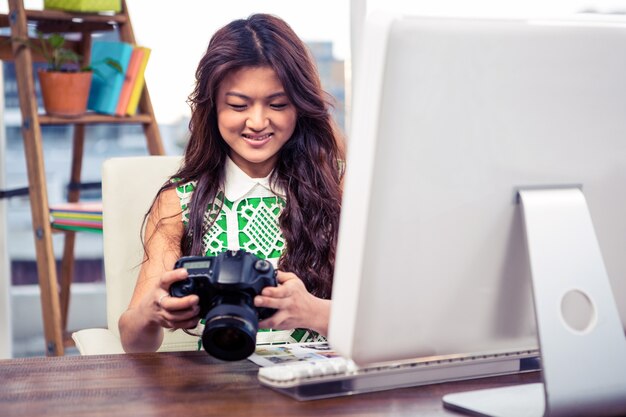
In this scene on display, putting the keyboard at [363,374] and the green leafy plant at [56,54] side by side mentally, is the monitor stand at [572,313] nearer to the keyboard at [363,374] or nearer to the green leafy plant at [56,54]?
the keyboard at [363,374]

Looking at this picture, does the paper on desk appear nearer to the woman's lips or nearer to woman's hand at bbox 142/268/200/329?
woman's hand at bbox 142/268/200/329

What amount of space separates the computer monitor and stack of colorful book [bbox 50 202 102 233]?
1.84 metres

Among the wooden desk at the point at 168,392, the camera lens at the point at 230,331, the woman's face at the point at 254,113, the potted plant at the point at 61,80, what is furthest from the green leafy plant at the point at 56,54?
the camera lens at the point at 230,331

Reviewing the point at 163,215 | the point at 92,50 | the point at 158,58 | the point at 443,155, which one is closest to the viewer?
the point at 443,155

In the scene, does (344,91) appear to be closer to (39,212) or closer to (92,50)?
(92,50)

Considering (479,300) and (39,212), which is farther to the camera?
(39,212)

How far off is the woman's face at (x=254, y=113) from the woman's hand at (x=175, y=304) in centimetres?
44

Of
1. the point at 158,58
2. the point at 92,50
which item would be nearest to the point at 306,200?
the point at 92,50

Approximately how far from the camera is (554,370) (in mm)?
934

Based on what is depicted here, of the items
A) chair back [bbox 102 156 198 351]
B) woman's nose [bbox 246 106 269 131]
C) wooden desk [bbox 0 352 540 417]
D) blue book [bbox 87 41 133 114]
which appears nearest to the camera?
wooden desk [bbox 0 352 540 417]

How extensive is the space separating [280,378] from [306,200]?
2.36ft

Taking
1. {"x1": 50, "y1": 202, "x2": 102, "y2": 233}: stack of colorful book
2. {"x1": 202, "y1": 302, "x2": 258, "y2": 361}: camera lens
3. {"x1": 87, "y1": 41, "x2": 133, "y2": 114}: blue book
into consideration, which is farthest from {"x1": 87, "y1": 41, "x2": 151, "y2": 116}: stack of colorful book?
{"x1": 202, "y1": 302, "x2": 258, "y2": 361}: camera lens

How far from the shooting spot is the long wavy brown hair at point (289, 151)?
5.42 ft

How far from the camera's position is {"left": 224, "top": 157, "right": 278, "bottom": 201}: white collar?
1.73 meters
